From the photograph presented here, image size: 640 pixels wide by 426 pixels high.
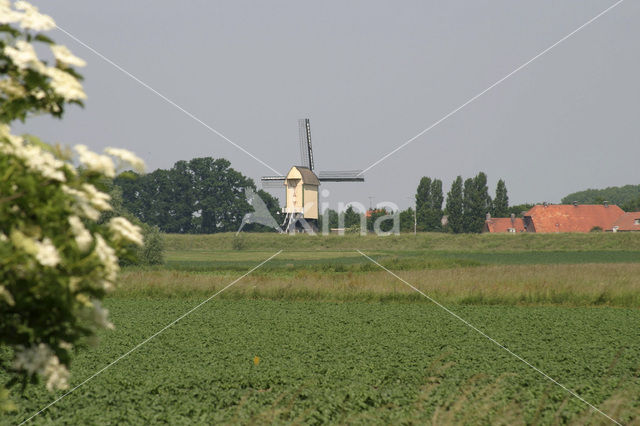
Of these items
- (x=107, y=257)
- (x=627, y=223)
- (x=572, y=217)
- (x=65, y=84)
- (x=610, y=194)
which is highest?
(x=610, y=194)

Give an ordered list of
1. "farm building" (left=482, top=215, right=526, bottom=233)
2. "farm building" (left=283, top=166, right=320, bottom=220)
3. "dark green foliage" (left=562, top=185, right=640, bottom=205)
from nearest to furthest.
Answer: "farm building" (left=283, top=166, right=320, bottom=220)
"farm building" (left=482, top=215, right=526, bottom=233)
"dark green foliage" (left=562, top=185, right=640, bottom=205)

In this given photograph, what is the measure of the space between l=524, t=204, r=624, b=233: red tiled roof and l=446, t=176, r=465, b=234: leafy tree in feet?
48.9

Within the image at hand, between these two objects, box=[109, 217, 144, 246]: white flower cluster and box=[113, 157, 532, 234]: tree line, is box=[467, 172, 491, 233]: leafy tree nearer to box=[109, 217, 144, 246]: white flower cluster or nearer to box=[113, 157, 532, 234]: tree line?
Result: box=[113, 157, 532, 234]: tree line

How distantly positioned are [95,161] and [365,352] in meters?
11.8

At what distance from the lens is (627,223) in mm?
97312

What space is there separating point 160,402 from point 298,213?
55230 millimetres

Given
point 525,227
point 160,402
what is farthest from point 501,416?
point 525,227

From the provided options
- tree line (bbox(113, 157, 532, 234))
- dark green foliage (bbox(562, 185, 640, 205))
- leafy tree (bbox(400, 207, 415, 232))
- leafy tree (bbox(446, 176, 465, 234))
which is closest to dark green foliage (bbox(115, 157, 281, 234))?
tree line (bbox(113, 157, 532, 234))

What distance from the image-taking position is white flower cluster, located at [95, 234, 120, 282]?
126 inches

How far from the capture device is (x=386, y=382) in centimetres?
1155

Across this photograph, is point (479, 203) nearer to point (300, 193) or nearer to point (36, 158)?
point (300, 193)

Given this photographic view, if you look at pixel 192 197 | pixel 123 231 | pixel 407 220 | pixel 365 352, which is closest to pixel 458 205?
pixel 407 220

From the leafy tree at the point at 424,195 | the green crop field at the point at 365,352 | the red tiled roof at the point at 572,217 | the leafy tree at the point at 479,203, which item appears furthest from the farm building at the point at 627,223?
the green crop field at the point at 365,352

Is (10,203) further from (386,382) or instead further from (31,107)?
(386,382)
